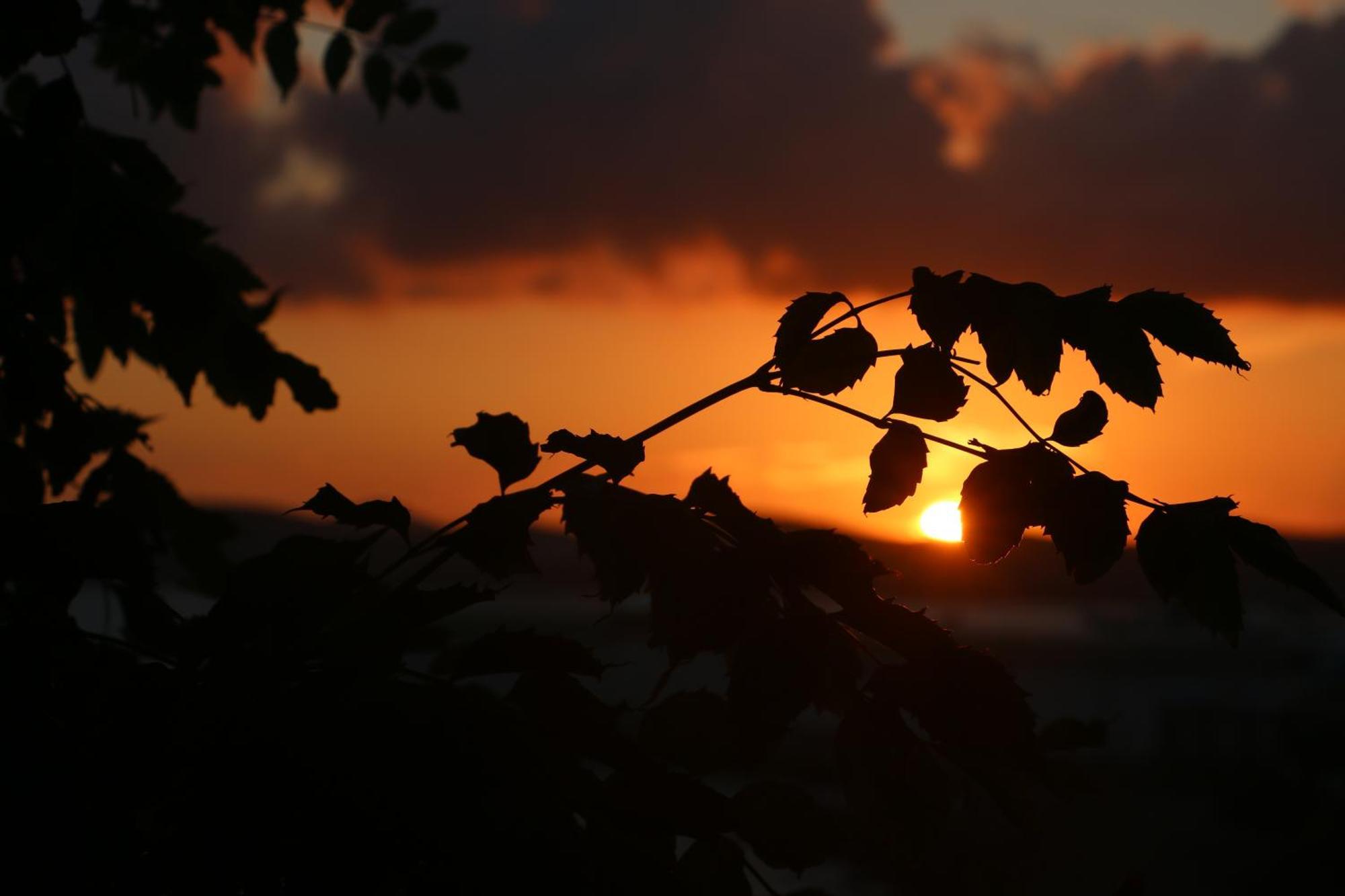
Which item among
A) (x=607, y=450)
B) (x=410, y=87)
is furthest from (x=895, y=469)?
(x=410, y=87)

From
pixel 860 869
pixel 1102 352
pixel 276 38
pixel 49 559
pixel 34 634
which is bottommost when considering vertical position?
pixel 860 869

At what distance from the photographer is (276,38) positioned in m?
3.83

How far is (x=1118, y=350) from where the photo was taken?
1537 mm

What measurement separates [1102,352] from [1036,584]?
2.26 feet

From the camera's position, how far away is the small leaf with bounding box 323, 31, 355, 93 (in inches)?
164

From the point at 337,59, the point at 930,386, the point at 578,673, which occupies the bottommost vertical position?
the point at 578,673

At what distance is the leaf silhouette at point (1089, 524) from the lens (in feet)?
5.01

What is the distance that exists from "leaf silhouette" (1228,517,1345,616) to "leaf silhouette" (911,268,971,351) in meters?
0.40

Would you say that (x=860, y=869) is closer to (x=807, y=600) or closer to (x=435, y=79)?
(x=807, y=600)

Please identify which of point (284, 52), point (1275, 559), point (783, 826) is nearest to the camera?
point (1275, 559)

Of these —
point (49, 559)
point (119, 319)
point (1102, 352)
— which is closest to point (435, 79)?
point (119, 319)

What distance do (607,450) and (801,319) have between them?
297 mm

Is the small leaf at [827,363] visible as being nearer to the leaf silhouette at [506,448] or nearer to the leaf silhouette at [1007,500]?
the leaf silhouette at [1007,500]

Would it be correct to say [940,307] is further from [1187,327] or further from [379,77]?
[379,77]
